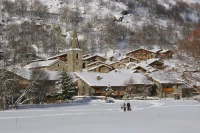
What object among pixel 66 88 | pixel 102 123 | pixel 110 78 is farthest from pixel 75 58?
pixel 102 123

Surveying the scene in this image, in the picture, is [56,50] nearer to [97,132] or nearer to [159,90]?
[159,90]

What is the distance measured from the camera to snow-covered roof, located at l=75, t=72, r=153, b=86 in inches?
2133

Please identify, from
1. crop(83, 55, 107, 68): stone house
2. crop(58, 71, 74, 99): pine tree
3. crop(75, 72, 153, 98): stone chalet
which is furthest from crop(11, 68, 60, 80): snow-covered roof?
crop(83, 55, 107, 68): stone house

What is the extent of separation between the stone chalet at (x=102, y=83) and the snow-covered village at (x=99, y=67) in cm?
16

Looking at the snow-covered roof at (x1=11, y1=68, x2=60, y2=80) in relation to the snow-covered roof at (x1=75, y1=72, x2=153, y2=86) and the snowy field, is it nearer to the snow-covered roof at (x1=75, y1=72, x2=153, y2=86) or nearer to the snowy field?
the snow-covered roof at (x1=75, y1=72, x2=153, y2=86)

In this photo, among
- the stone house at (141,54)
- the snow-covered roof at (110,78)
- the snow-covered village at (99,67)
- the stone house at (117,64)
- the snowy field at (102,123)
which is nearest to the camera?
the snowy field at (102,123)

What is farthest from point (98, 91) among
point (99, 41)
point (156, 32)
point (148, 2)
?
point (148, 2)

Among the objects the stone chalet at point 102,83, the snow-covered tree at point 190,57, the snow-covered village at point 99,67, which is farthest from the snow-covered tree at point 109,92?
the snow-covered tree at point 190,57

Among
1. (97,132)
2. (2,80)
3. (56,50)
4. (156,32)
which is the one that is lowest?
(97,132)

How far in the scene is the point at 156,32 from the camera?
423ft

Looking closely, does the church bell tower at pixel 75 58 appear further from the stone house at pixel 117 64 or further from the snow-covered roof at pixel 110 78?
the stone house at pixel 117 64

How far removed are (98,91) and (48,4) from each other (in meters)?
101

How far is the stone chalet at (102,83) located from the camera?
5322 centimetres

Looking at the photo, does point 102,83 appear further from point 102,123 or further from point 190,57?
point 102,123
